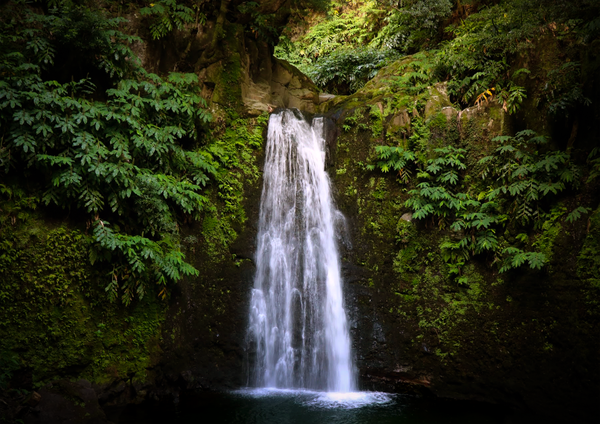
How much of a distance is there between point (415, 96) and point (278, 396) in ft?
21.8

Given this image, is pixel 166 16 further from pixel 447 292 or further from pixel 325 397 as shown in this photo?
pixel 325 397

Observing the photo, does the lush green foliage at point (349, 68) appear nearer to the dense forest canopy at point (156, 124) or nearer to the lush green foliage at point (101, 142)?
the dense forest canopy at point (156, 124)

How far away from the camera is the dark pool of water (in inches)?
221

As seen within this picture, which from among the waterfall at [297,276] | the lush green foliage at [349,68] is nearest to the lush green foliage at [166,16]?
the waterfall at [297,276]

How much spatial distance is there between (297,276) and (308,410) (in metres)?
2.53

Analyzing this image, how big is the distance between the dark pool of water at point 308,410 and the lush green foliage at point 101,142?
199 cm

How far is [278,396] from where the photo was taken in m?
6.48

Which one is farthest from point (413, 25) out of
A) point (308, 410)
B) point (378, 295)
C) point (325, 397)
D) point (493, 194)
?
point (308, 410)


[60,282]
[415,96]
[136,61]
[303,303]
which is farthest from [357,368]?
[136,61]

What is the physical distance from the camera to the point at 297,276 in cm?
770

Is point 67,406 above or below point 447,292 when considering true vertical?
below

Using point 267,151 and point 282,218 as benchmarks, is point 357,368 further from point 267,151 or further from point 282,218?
point 267,151

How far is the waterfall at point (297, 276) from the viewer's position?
7059 millimetres

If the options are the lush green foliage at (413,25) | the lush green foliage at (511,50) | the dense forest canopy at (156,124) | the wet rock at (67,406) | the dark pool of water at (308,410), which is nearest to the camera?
the wet rock at (67,406)
